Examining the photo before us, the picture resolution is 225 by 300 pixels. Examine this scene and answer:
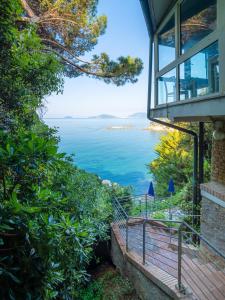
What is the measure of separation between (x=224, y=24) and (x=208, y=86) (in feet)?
2.77

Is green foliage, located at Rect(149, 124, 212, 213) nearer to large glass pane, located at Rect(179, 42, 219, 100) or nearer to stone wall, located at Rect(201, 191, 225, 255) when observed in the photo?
stone wall, located at Rect(201, 191, 225, 255)

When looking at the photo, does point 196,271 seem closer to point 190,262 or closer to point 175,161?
point 190,262

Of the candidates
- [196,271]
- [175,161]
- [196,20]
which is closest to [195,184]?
[196,271]

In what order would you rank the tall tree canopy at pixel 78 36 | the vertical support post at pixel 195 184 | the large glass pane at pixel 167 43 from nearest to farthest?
the large glass pane at pixel 167 43 → the vertical support post at pixel 195 184 → the tall tree canopy at pixel 78 36

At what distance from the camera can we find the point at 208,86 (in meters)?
3.69

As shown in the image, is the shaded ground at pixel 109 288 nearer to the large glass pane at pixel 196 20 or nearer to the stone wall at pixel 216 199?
the stone wall at pixel 216 199

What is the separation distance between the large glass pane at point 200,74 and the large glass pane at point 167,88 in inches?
14.6

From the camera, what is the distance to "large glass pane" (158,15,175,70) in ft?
17.6

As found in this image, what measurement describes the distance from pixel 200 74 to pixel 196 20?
3.66 feet

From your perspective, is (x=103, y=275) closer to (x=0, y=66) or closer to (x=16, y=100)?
(x=16, y=100)

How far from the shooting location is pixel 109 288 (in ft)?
19.5

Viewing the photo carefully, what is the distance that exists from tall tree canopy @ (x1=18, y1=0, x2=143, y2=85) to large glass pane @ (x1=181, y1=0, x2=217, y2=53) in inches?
146

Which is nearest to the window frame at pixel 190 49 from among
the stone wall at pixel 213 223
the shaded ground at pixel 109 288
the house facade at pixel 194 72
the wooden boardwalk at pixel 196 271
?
the house facade at pixel 194 72

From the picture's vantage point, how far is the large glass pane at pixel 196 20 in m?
3.73
